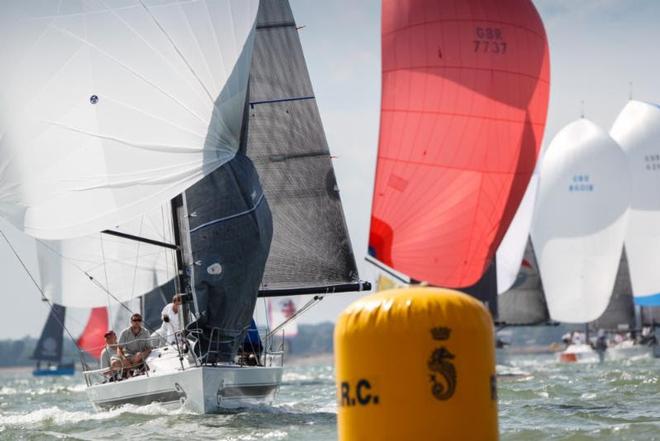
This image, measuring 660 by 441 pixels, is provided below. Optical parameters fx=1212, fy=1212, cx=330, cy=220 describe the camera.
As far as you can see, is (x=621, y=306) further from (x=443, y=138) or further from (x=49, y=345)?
(x=443, y=138)

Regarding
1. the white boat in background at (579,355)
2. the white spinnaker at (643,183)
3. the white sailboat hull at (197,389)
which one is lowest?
the white sailboat hull at (197,389)

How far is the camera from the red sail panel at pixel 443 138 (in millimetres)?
14531

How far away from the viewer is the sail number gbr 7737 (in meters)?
14.9

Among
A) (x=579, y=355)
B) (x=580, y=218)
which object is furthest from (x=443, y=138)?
(x=579, y=355)

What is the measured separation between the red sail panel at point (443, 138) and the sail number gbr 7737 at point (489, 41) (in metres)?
0.01

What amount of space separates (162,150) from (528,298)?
31042 millimetres

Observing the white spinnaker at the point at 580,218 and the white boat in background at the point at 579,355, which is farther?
the white boat in background at the point at 579,355

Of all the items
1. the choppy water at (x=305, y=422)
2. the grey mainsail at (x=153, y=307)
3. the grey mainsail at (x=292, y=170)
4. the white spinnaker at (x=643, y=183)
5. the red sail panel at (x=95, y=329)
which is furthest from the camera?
the red sail panel at (x=95, y=329)

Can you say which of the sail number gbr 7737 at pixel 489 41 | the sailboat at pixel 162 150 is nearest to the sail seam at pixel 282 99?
the sailboat at pixel 162 150

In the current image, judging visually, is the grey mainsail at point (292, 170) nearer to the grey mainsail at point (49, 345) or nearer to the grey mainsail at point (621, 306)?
the grey mainsail at point (621, 306)

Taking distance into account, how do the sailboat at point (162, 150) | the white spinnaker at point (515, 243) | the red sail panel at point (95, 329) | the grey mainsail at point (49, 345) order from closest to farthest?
the sailboat at point (162, 150)
the white spinnaker at point (515, 243)
the red sail panel at point (95, 329)
the grey mainsail at point (49, 345)

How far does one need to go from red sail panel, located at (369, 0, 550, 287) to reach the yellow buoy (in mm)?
7681

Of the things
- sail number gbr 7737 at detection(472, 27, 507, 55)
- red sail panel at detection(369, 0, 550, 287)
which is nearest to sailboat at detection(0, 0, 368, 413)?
red sail panel at detection(369, 0, 550, 287)

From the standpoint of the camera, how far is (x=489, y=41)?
49.0 ft
